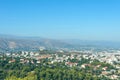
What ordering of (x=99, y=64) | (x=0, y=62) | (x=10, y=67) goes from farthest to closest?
1. (x=99, y=64)
2. (x=0, y=62)
3. (x=10, y=67)

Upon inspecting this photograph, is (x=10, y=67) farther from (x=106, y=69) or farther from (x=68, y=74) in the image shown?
(x=106, y=69)

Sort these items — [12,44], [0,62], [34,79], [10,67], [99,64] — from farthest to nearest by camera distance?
[12,44] → [99,64] → [0,62] → [10,67] → [34,79]

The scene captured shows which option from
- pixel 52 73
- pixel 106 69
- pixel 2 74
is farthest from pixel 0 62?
pixel 106 69

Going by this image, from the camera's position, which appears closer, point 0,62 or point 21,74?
point 21,74

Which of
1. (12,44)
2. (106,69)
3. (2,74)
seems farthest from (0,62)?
(12,44)

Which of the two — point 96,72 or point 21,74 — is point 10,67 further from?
point 96,72

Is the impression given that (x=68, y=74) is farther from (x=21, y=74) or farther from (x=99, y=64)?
(x=99, y=64)

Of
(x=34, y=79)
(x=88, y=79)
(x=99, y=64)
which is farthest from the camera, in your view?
(x=99, y=64)

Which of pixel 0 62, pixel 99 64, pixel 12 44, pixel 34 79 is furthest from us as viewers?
pixel 12 44

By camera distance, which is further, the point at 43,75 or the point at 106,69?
the point at 106,69
